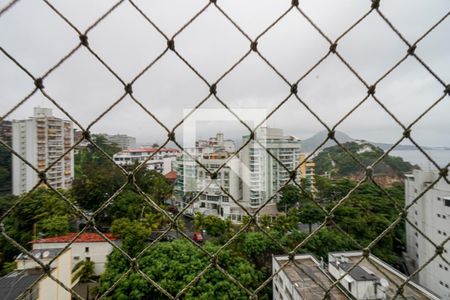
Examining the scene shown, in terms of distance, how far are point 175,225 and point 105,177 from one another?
350 inches

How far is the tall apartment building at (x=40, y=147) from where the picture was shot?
6129 millimetres

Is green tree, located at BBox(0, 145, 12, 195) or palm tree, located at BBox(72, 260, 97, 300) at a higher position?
green tree, located at BBox(0, 145, 12, 195)

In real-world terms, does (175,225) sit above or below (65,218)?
above

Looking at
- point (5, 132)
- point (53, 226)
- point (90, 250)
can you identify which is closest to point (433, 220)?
point (5, 132)

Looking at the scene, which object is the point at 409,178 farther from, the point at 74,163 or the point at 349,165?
the point at 74,163

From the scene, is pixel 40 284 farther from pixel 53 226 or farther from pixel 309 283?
pixel 53 226

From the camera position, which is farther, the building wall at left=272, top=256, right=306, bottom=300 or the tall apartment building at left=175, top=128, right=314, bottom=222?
the building wall at left=272, top=256, right=306, bottom=300

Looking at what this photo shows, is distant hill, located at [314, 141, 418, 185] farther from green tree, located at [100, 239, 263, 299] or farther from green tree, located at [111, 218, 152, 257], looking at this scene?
green tree, located at [111, 218, 152, 257]

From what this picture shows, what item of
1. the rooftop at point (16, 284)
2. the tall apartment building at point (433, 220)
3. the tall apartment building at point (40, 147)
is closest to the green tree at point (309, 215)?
the tall apartment building at point (433, 220)

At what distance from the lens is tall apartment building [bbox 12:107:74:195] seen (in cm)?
613

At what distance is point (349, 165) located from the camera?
359 inches

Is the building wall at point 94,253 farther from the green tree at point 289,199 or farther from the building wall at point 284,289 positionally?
the green tree at point 289,199

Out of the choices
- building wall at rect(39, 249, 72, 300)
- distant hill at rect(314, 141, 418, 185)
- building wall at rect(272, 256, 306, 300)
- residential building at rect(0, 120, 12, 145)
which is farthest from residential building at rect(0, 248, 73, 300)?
distant hill at rect(314, 141, 418, 185)

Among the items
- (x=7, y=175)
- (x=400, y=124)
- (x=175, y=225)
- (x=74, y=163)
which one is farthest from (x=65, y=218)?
(x=400, y=124)
